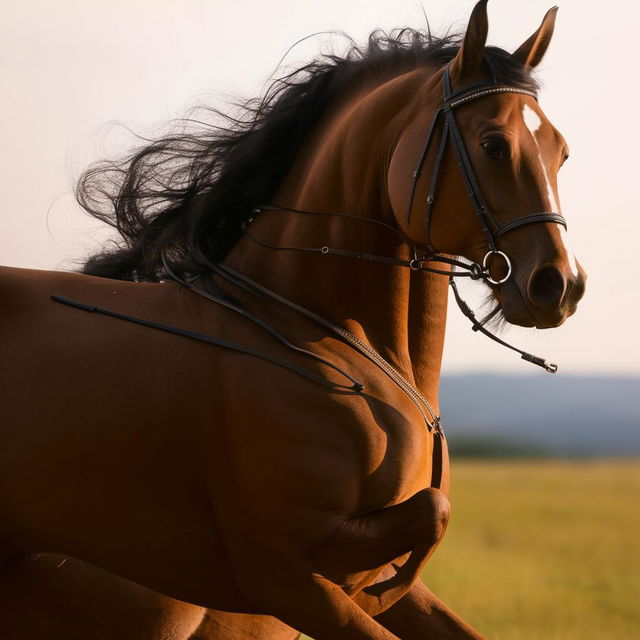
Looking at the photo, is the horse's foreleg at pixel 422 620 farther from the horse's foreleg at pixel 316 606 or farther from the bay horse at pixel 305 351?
the horse's foreleg at pixel 316 606

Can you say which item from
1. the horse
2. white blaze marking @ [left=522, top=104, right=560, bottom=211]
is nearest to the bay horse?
white blaze marking @ [left=522, top=104, right=560, bottom=211]

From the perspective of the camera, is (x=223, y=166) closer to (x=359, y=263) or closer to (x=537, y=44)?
(x=359, y=263)

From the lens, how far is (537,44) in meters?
4.56

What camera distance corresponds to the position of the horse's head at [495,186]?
3949 millimetres

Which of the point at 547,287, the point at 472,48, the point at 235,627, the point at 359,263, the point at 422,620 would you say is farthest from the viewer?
the point at 235,627

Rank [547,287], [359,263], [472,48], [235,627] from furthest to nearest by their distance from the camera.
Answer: [235,627] → [359,263] → [472,48] → [547,287]

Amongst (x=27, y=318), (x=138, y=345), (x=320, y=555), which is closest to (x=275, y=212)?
(x=138, y=345)

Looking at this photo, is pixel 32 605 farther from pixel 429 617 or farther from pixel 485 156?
pixel 485 156

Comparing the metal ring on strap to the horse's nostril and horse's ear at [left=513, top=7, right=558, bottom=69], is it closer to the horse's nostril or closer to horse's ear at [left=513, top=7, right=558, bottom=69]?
the horse's nostril

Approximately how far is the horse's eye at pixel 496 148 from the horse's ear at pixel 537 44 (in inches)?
20.3

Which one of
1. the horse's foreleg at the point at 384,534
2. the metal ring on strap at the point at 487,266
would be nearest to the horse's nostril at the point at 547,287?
the metal ring on strap at the point at 487,266

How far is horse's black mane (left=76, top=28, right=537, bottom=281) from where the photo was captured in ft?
15.9

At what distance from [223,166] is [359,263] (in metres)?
0.87

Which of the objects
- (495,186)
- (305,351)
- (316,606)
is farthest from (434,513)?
(495,186)
